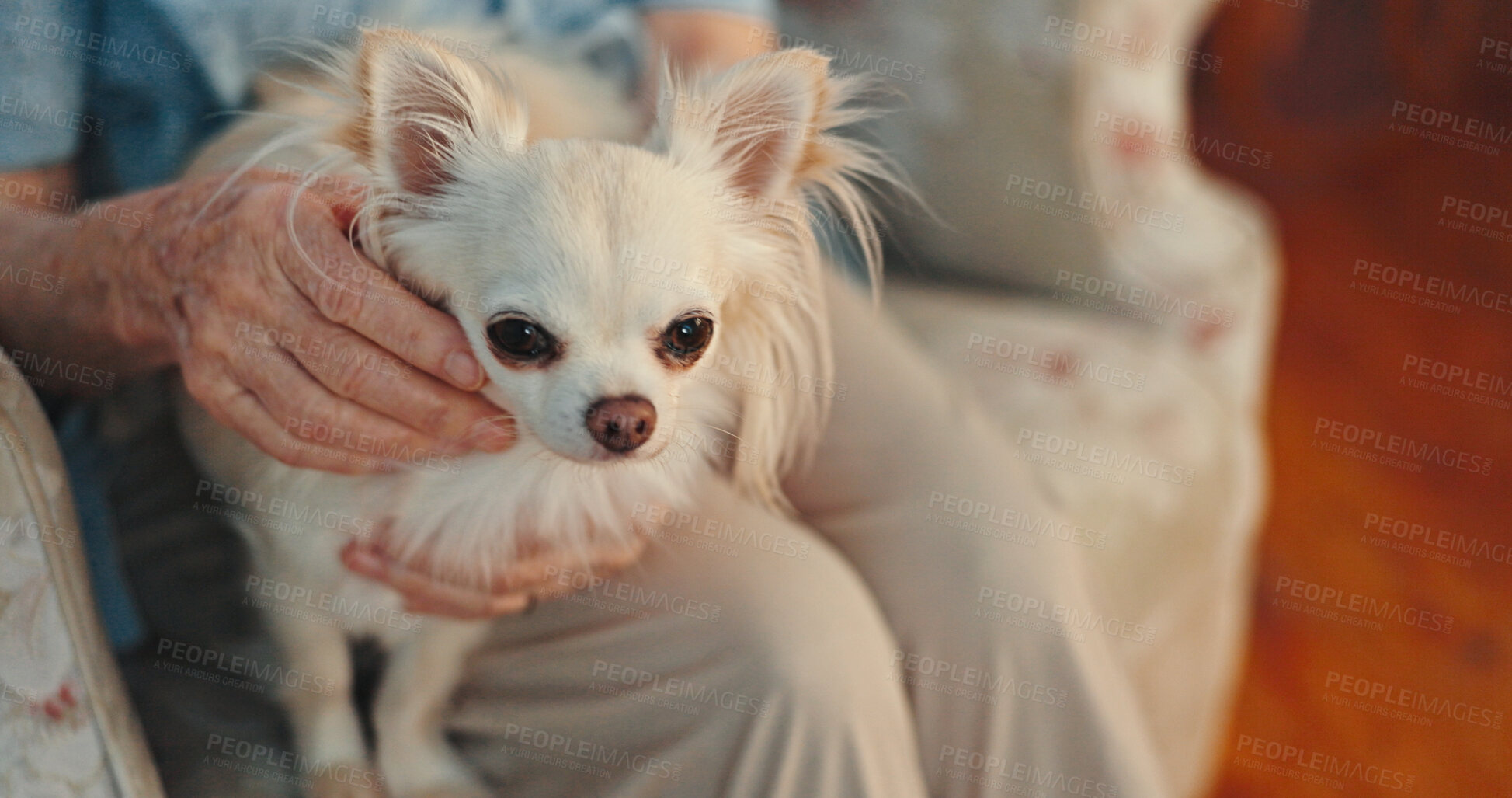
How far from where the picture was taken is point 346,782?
3.19ft

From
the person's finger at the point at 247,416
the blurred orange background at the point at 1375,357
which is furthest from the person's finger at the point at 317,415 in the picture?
the blurred orange background at the point at 1375,357

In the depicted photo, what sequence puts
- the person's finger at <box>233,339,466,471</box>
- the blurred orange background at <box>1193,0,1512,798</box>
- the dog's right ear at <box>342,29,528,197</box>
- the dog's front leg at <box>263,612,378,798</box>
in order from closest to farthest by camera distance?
the dog's right ear at <box>342,29,528,197</box> < the person's finger at <box>233,339,466,471</box> < the dog's front leg at <box>263,612,378,798</box> < the blurred orange background at <box>1193,0,1512,798</box>

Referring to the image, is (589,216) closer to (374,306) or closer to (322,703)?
(374,306)

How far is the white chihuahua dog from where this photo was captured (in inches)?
27.3

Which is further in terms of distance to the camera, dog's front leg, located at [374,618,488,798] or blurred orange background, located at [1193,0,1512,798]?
blurred orange background, located at [1193,0,1512,798]

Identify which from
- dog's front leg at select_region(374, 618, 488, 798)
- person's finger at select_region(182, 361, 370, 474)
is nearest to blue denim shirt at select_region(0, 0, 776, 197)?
person's finger at select_region(182, 361, 370, 474)

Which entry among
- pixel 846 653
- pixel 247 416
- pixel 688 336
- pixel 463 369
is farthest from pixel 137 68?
pixel 846 653

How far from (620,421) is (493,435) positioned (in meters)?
0.17

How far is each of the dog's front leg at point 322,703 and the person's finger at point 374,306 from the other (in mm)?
362

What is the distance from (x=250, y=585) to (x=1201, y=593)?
1181 millimetres

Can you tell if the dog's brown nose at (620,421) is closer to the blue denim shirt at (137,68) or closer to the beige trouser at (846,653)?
the beige trouser at (846,653)

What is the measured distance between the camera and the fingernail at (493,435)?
80cm

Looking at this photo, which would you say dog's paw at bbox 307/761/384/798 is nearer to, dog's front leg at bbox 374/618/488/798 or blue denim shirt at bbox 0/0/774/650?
dog's front leg at bbox 374/618/488/798

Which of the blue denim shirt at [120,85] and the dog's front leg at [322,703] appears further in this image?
the dog's front leg at [322,703]
